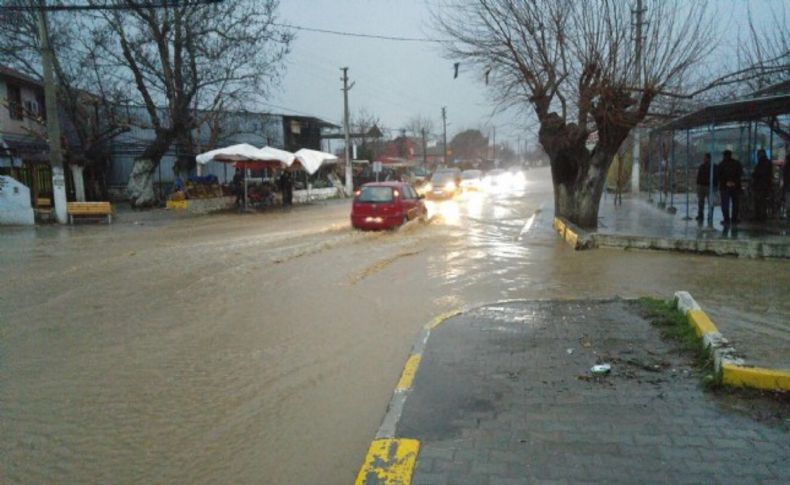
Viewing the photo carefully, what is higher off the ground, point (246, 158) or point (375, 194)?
point (246, 158)

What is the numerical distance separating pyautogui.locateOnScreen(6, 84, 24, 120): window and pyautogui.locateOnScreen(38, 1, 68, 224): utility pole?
7.96 metres

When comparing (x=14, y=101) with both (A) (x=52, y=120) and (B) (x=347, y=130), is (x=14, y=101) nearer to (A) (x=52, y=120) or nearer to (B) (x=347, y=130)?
(A) (x=52, y=120)

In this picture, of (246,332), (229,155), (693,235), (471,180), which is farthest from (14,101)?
(471,180)

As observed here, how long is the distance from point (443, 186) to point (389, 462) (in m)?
31.7

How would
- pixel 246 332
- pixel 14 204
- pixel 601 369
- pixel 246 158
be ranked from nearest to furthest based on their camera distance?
pixel 601 369
pixel 246 332
pixel 14 204
pixel 246 158

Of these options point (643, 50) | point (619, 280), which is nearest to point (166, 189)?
point (643, 50)

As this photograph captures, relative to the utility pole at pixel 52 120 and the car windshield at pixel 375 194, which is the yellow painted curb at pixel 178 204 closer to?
the utility pole at pixel 52 120

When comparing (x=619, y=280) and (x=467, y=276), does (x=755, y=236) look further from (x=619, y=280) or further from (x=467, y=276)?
(x=467, y=276)

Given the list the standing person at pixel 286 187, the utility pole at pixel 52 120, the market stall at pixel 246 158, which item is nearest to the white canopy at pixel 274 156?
the market stall at pixel 246 158

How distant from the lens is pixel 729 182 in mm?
14273

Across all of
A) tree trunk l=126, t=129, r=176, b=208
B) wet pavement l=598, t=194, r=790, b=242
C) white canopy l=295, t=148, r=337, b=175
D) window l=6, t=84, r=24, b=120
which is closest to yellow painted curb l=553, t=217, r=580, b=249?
wet pavement l=598, t=194, r=790, b=242

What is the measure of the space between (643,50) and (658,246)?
15.4 feet

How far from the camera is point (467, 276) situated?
10.5m

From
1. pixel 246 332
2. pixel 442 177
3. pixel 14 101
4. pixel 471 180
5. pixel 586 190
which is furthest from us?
pixel 471 180
